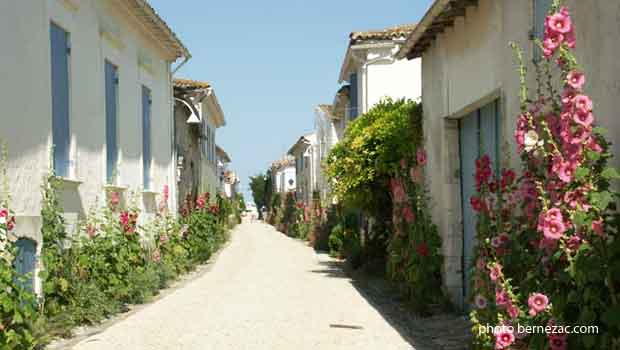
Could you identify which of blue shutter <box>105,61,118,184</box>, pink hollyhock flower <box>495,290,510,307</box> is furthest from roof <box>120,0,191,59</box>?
pink hollyhock flower <box>495,290,510,307</box>

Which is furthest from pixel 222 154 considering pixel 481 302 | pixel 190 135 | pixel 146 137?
pixel 481 302

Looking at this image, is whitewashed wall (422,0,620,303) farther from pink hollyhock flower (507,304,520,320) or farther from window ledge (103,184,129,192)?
window ledge (103,184,129,192)

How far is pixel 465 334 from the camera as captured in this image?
893 centimetres

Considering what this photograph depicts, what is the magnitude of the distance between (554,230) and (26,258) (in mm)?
5975

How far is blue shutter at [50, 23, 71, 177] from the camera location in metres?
9.75

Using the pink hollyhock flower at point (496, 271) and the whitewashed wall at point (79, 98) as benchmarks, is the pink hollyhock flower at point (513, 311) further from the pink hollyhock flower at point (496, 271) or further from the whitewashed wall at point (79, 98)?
the whitewashed wall at point (79, 98)

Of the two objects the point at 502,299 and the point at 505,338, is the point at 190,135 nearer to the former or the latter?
the point at 502,299

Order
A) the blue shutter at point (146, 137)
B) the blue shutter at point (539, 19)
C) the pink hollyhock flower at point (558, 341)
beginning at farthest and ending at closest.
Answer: the blue shutter at point (146, 137), the blue shutter at point (539, 19), the pink hollyhock flower at point (558, 341)

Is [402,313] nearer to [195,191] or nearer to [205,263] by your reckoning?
[205,263]

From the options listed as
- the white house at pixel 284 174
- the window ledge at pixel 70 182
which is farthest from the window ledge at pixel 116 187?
the white house at pixel 284 174

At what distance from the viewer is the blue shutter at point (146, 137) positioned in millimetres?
15477

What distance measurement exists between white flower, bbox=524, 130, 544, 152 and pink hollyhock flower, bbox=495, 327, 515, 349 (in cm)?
139

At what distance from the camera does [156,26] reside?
15133mm

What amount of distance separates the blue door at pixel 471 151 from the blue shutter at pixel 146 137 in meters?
7.38
